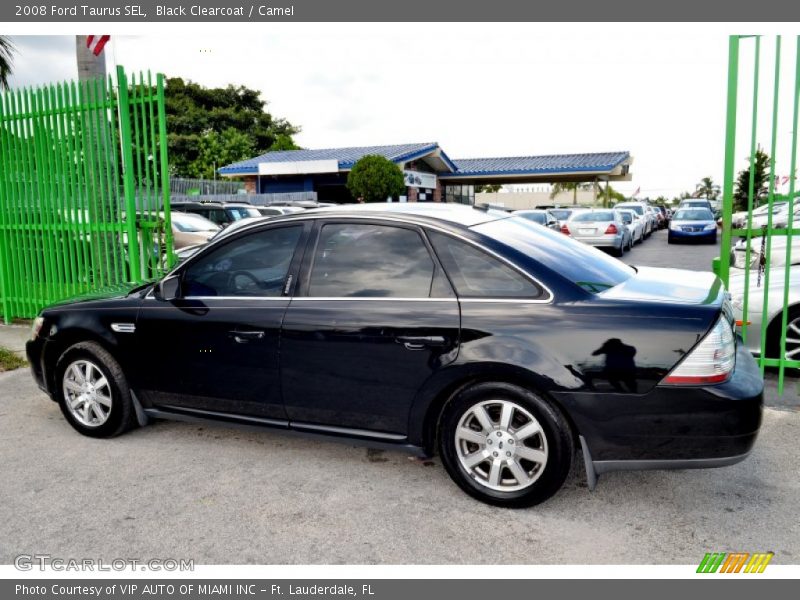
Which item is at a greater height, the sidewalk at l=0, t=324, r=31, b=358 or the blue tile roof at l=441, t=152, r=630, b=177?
the blue tile roof at l=441, t=152, r=630, b=177

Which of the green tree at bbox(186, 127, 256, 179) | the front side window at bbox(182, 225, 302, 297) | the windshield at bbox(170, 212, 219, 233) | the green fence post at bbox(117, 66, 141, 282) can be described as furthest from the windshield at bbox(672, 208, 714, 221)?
the green tree at bbox(186, 127, 256, 179)

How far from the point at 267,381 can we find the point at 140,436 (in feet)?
4.36

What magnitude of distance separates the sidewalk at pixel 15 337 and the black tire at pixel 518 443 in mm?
5548

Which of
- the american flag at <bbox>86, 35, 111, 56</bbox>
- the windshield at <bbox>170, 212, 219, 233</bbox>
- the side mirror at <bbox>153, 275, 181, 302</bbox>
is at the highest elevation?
the american flag at <bbox>86, 35, 111, 56</bbox>

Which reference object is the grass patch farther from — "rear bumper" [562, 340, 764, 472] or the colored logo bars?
the colored logo bars

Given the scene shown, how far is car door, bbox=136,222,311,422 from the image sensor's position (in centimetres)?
390

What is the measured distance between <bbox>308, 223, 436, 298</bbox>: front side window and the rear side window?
10cm

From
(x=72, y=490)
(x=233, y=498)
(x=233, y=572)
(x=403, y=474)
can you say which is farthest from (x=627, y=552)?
(x=72, y=490)

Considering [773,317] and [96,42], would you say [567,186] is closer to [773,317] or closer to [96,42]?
[96,42]

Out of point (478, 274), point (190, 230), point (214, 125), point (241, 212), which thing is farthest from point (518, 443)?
point (214, 125)

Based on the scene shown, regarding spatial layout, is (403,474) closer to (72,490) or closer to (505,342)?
(505,342)

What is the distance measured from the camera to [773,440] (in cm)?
430

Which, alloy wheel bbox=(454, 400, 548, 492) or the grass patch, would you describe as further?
the grass patch

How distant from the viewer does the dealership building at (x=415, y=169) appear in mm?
32750
